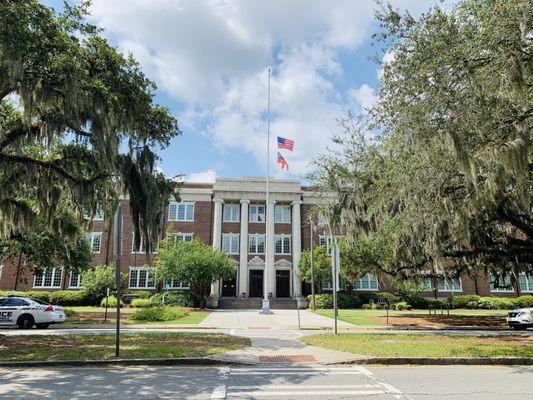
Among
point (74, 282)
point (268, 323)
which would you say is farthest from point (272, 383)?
point (74, 282)

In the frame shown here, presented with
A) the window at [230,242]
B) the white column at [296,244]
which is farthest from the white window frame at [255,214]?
the white column at [296,244]

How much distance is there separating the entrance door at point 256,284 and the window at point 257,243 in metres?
2.13

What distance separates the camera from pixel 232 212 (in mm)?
44844

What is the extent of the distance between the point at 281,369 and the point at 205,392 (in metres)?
2.51

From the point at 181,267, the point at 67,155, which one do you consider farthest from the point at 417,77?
the point at 181,267

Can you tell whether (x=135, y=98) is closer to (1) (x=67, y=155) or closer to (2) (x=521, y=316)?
(1) (x=67, y=155)

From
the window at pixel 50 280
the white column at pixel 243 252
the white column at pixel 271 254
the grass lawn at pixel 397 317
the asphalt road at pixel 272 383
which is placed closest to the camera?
the asphalt road at pixel 272 383

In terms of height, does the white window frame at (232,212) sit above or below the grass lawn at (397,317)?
above

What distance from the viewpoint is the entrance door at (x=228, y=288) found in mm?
42781

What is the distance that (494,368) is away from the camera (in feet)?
30.4

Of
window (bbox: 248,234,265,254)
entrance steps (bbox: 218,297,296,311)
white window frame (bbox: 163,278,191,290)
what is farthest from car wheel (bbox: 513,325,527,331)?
white window frame (bbox: 163,278,191,290)

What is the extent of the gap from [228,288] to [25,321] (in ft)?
80.9

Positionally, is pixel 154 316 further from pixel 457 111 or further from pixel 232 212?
pixel 232 212

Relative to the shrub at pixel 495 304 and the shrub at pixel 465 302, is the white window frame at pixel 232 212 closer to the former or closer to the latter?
the shrub at pixel 465 302
